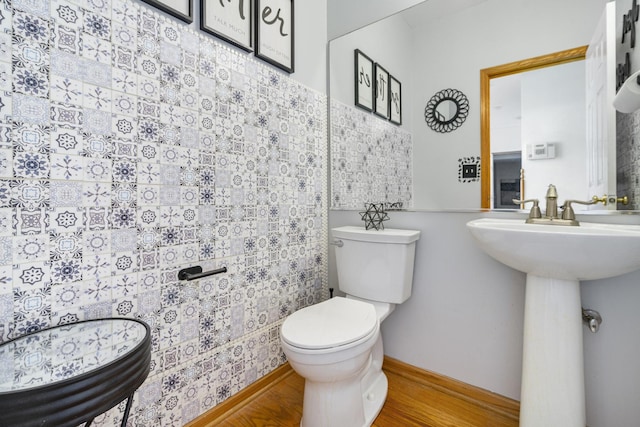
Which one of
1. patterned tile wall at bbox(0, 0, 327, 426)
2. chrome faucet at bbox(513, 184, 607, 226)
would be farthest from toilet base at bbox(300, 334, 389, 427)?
chrome faucet at bbox(513, 184, 607, 226)

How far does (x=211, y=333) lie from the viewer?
49.6 inches

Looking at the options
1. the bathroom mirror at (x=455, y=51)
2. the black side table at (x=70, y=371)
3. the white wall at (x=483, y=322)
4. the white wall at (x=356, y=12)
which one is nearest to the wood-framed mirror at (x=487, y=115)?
the bathroom mirror at (x=455, y=51)

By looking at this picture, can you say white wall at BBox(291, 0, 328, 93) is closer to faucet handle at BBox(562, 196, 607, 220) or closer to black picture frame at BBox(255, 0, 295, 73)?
black picture frame at BBox(255, 0, 295, 73)

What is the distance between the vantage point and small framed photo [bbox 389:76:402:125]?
1706 millimetres

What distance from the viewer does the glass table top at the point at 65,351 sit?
2.10ft

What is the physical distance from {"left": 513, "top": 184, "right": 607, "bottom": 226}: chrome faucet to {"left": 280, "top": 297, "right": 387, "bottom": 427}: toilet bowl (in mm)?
754

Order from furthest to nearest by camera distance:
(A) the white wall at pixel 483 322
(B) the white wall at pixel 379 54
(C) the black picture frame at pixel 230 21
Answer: (B) the white wall at pixel 379 54
(C) the black picture frame at pixel 230 21
(A) the white wall at pixel 483 322

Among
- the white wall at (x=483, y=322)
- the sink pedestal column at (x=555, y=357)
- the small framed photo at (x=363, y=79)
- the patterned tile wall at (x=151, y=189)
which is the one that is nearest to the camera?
the patterned tile wall at (x=151, y=189)

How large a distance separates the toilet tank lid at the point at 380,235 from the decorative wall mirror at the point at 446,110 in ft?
1.83

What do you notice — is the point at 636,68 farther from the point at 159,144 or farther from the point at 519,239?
the point at 159,144

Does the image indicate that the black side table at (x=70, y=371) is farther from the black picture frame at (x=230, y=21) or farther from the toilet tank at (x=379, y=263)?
the black picture frame at (x=230, y=21)

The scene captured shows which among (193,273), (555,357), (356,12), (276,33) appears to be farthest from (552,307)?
(356,12)

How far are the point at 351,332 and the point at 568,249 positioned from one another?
734 mm

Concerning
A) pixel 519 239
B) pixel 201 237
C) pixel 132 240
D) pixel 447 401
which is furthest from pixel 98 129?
pixel 447 401
